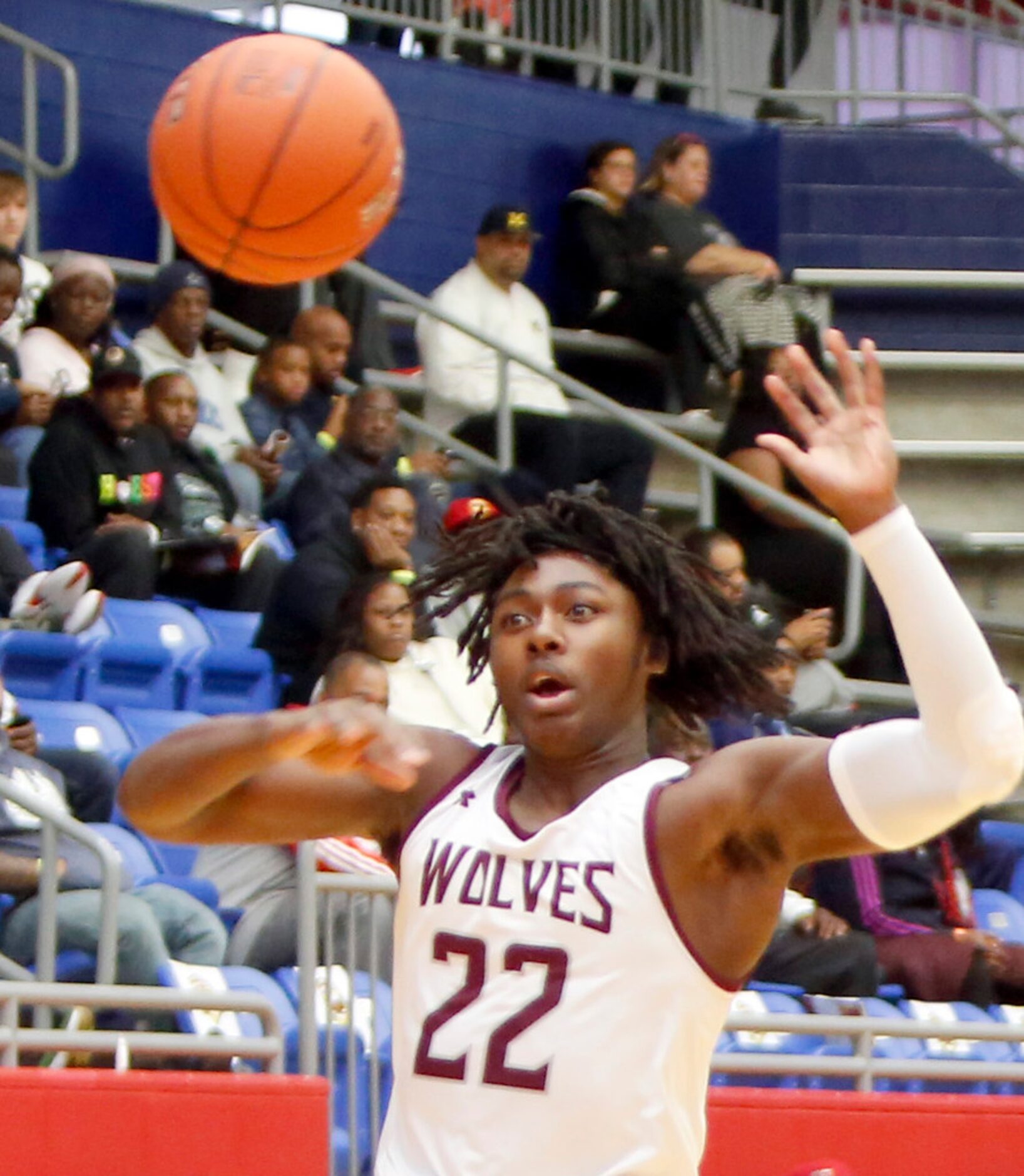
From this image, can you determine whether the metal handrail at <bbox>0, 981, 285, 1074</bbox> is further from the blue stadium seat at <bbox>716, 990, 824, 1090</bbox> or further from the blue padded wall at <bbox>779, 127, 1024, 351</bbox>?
the blue padded wall at <bbox>779, 127, 1024, 351</bbox>

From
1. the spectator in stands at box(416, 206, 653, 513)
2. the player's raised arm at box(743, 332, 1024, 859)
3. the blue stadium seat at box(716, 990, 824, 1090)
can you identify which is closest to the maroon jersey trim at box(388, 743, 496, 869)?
the player's raised arm at box(743, 332, 1024, 859)

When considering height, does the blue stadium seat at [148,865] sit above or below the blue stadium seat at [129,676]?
below

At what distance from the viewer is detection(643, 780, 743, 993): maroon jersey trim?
2.99 m

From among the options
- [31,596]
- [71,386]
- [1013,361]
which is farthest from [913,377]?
[31,596]

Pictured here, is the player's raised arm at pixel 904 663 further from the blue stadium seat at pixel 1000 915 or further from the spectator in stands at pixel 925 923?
the blue stadium seat at pixel 1000 915

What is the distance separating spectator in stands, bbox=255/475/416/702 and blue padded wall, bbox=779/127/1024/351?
470 centimetres

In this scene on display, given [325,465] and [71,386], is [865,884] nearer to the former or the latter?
[325,465]

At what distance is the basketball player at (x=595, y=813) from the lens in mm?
2727

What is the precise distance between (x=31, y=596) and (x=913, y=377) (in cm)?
583

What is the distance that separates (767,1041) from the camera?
6.66 m

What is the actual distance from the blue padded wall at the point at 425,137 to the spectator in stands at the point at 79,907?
5.01 metres

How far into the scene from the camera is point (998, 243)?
41.3 feet

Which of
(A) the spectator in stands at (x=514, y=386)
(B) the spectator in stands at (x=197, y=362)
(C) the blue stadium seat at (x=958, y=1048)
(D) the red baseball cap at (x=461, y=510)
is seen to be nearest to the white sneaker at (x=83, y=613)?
(D) the red baseball cap at (x=461, y=510)

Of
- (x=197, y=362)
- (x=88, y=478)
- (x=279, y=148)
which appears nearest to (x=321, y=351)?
(x=197, y=362)
